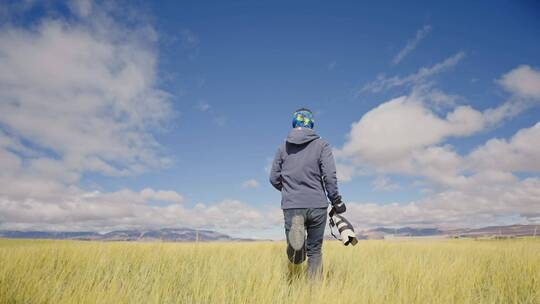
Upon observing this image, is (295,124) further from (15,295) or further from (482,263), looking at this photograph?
(482,263)

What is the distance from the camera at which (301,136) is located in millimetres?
5762

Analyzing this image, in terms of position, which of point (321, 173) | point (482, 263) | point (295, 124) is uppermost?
point (295, 124)

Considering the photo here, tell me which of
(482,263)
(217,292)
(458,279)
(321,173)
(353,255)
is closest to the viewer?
(217,292)

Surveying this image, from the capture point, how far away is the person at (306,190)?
542 cm

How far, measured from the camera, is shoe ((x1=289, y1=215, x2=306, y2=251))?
5254 millimetres

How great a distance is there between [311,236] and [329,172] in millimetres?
1032

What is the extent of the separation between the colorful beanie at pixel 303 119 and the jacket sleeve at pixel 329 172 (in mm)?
438

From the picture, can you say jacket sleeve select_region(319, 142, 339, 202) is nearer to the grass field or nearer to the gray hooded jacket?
the gray hooded jacket

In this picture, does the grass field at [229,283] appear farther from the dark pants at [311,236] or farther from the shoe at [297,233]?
the shoe at [297,233]

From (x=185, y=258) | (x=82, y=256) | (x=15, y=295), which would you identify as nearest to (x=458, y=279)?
(x=185, y=258)

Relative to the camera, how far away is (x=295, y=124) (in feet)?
19.5

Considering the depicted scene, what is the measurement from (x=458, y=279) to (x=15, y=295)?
5665 mm

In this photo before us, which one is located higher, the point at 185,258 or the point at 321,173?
the point at 321,173

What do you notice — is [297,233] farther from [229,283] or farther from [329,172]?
[229,283]
